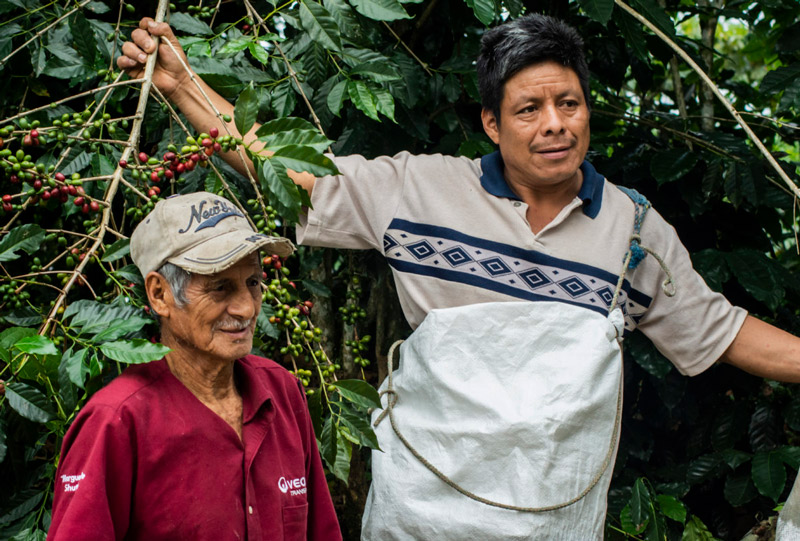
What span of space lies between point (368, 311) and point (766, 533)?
1.55 meters

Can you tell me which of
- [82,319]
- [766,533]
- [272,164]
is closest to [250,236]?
[272,164]

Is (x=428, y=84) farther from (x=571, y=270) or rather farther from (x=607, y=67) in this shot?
(x=571, y=270)

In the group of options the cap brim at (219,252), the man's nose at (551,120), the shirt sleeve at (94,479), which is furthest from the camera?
the man's nose at (551,120)

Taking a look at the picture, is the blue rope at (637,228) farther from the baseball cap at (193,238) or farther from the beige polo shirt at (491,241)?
the baseball cap at (193,238)

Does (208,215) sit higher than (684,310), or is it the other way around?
(208,215)

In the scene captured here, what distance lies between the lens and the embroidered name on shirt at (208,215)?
1560mm

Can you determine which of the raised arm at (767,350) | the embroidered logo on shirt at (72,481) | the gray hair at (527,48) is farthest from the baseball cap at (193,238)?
the raised arm at (767,350)

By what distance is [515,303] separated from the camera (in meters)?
1.85

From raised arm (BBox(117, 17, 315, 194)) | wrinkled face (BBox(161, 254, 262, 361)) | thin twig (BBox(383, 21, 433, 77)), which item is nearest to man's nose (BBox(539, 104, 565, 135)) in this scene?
raised arm (BBox(117, 17, 315, 194))

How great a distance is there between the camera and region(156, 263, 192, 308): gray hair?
60.7 inches

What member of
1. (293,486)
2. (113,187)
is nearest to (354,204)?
(113,187)

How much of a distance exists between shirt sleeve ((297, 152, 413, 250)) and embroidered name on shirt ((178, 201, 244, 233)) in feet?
1.13

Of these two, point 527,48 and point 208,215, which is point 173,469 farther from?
point 527,48

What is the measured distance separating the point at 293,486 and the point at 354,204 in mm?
720
